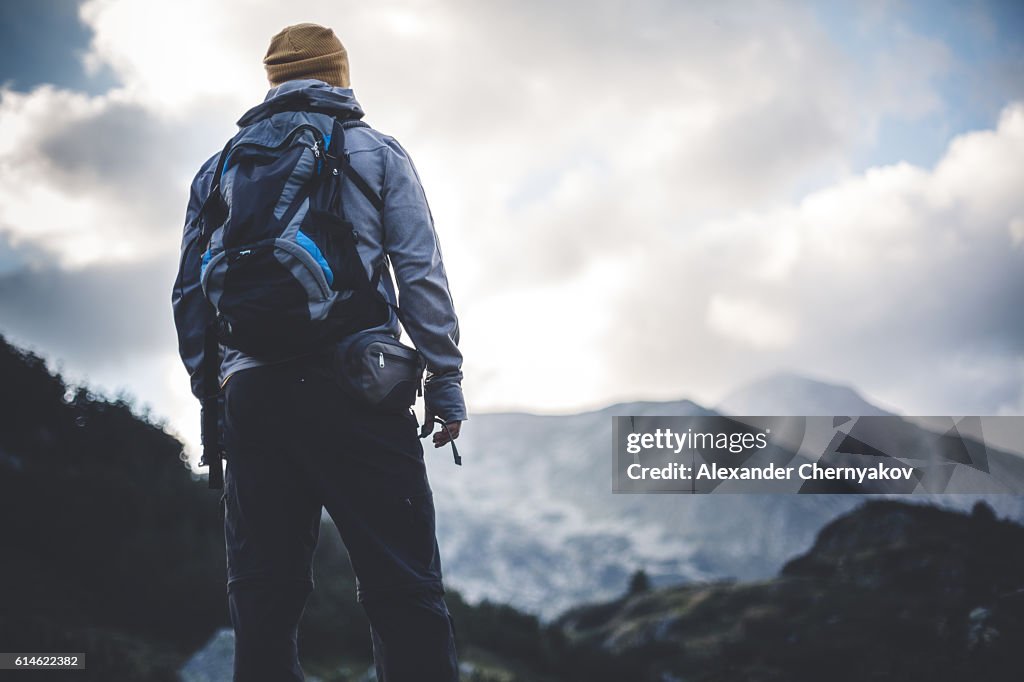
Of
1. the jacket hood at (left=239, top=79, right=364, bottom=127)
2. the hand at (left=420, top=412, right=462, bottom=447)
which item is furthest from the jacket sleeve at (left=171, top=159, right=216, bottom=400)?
the hand at (left=420, top=412, right=462, bottom=447)

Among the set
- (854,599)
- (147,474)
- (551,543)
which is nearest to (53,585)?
(147,474)

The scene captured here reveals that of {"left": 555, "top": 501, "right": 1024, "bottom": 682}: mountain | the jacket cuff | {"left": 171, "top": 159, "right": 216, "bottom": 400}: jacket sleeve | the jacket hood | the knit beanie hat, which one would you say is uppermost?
the knit beanie hat

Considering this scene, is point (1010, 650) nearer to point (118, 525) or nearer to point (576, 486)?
point (118, 525)

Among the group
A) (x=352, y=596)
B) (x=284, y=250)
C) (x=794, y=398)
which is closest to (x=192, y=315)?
(x=284, y=250)

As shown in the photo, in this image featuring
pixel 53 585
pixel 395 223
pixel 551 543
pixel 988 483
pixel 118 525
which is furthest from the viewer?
pixel 551 543

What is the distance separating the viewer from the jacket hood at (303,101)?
2451 mm

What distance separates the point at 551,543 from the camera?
3440 inches

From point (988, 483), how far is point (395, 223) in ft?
48.1

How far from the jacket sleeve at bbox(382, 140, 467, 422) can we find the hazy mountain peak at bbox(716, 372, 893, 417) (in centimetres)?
11236

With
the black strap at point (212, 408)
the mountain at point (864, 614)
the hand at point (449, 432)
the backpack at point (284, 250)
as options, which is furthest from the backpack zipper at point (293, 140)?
the mountain at point (864, 614)

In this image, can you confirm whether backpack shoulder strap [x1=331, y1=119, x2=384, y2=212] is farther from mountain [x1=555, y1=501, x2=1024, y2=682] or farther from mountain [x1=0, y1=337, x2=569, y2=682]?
mountain [x1=555, y1=501, x2=1024, y2=682]

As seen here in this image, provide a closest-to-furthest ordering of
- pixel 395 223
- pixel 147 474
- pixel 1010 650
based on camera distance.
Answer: pixel 395 223
pixel 1010 650
pixel 147 474

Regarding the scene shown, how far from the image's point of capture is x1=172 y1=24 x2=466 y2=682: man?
2.09 m

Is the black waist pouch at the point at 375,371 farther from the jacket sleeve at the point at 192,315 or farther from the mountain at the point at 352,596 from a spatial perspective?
the mountain at the point at 352,596
